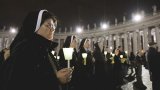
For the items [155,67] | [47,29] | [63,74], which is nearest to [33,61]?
[63,74]

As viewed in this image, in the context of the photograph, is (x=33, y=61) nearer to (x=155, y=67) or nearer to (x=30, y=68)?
(x=30, y=68)

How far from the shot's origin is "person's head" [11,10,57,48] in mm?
2412

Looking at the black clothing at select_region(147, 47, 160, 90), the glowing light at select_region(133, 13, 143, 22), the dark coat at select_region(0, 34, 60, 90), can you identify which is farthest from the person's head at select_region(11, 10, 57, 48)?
the glowing light at select_region(133, 13, 143, 22)

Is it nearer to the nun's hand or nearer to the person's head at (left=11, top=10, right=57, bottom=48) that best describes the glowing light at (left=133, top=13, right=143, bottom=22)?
the person's head at (left=11, top=10, right=57, bottom=48)

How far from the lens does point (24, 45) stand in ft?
7.14

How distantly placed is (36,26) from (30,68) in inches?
23.3

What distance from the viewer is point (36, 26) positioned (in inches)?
96.6

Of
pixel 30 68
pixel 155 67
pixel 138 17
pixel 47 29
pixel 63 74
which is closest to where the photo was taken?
pixel 30 68

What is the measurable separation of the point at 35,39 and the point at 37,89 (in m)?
0.58

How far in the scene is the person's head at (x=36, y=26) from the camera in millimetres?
2412

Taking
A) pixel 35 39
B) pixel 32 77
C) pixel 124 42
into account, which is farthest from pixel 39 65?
pixel 124 42

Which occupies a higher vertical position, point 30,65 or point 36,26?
point 36,26

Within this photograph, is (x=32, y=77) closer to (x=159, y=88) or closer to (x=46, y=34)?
(x=46, y=34)

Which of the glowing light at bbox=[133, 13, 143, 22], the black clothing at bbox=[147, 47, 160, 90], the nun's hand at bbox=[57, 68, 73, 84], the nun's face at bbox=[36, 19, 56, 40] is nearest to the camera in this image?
the nun's hand at bbox=[57, 68, 73, 84]
